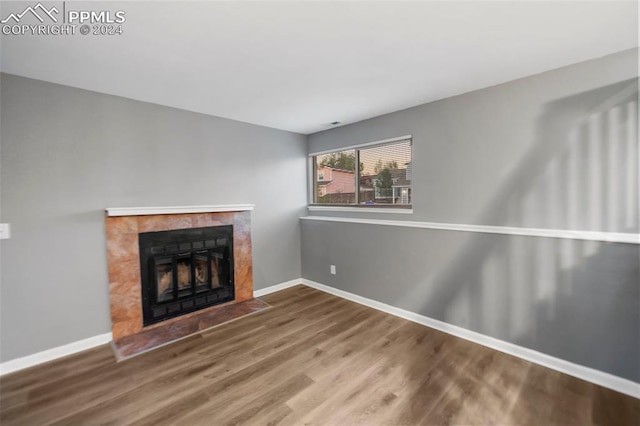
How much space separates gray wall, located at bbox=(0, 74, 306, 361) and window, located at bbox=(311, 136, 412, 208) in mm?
1534

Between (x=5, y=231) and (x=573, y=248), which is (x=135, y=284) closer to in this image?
(x=5, y=231)

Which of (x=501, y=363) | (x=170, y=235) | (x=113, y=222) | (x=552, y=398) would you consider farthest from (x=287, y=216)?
(x=552, y=398)

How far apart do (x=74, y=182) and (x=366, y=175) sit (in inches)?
125

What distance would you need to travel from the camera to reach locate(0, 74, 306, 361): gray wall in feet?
7.42

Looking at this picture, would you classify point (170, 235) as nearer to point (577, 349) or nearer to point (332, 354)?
point (332, 354)

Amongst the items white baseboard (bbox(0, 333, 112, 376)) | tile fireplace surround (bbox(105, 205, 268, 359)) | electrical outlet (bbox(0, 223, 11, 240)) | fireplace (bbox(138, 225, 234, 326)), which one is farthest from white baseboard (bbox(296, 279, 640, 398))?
electrical outlet (bbox(0, 223, 11, 240))

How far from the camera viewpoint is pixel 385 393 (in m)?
1.98

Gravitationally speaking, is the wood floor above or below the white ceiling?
below

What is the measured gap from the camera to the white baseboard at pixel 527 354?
1.97 meters

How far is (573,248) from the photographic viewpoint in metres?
2.15

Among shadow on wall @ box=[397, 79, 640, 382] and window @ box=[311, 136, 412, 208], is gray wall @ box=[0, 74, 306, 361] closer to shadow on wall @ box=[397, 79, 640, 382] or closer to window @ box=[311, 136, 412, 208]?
window @ box=[311, 136, 412, 208]

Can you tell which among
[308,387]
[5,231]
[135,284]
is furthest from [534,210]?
[5,231]

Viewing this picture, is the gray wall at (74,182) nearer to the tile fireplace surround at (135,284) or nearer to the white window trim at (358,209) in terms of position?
the tile fireplace surround at (135,284)

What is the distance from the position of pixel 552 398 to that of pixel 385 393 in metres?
1.15
